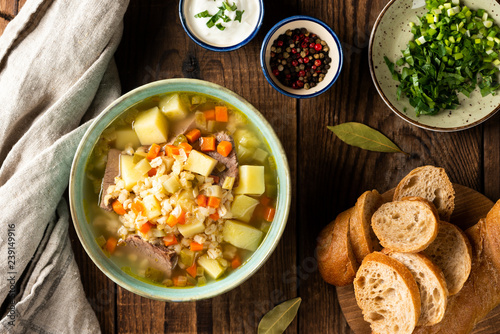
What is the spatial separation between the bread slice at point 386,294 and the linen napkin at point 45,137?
5.03 feet

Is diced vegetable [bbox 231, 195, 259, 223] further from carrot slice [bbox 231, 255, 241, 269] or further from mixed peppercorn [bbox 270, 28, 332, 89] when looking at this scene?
mixed peppercorn [bbox 270, 28, 332, 89]

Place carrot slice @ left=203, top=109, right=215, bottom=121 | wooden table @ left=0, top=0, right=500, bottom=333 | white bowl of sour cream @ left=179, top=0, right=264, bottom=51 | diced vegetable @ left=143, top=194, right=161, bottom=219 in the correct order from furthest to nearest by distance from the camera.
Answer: wooden table @ left=0, top=0, right=500, bottom=333 < white bowl of sour cream @ left=179, top=0, right=264, bottom=51 < carrot slice @ left=203, top=109, right=215, bottom=121 < diced vegetable @ left=143, top=194, right=161, bottom=219

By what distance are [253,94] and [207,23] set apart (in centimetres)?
47

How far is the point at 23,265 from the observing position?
240cm

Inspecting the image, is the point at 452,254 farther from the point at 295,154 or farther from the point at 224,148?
the point at 224,148

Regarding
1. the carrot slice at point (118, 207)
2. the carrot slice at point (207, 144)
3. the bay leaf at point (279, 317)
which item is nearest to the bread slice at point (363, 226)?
the bay leaf at point (279, 317)

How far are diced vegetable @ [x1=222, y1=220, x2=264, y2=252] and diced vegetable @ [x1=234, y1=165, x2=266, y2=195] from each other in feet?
0.56

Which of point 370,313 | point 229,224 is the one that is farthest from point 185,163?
point 370,313

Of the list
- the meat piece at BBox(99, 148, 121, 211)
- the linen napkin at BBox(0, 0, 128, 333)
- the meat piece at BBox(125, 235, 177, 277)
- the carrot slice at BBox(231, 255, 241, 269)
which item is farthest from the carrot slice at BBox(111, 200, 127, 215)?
the carrot slice at BBox(231, 255, 241, 269)

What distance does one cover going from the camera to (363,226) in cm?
230

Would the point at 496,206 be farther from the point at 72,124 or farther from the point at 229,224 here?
the point at 72,124

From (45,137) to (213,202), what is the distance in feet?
3.33

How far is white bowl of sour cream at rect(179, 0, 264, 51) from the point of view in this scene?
2.49 meters

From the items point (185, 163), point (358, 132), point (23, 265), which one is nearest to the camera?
point (185, 163)
